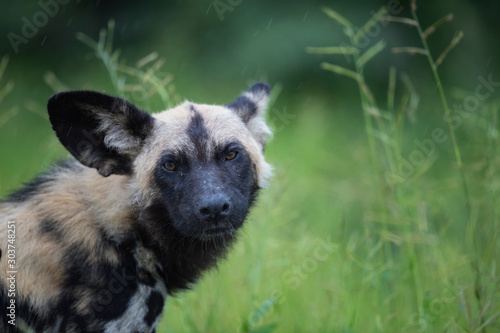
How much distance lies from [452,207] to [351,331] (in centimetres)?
245

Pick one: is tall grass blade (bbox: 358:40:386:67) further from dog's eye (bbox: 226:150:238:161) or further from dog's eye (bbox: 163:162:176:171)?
dog's eye (bbox: 163:162:176:171)

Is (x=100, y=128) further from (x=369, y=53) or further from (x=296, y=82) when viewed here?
(x=296, y=82)

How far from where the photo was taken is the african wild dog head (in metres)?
3.67

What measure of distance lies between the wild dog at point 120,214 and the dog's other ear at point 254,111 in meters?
0.24

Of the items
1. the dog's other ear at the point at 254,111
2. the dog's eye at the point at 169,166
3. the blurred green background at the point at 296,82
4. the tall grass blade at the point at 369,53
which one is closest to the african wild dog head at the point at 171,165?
the dog's eye at the point at 169,166

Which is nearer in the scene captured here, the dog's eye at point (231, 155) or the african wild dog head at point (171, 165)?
the african wild dog head at point (171, 165)

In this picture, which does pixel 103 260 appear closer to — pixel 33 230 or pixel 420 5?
pixel 33 230

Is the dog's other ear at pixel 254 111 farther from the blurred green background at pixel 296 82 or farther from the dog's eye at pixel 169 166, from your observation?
the blurred green background at pixel 296 82

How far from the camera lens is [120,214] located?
12.3 feet

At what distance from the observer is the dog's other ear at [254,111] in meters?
4.37

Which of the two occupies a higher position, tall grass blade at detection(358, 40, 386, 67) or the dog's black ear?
tall grass blade at detection(358, 40, 386, 67)

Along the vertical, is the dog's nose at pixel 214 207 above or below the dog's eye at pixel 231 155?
below

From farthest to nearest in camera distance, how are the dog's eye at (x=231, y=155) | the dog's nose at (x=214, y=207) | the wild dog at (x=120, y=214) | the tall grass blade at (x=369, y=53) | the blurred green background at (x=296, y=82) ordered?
1. the blurred green background at (x=296, y=82)
2. the tall grass blade at (x=369, y=53)
3. the dog's eye at (x=231, y=155)
4. the dog's nose at (x=214, y=207)
5. the wild dog at (x=120, y=214)

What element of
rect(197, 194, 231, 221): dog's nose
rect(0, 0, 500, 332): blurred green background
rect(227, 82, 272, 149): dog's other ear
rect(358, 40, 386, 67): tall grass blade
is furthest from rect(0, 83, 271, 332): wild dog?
rect(0, 0, 500, 332): blurred green background
